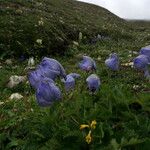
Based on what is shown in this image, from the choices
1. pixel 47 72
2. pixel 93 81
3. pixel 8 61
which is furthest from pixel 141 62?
pixel 8 61

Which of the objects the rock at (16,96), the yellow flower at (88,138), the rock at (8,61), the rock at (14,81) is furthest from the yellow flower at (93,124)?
the rock at (8,61)

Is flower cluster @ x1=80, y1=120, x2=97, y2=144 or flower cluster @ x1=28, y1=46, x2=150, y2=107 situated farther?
flower cluster @ x1=28, y1=46, x2=150, y2=107

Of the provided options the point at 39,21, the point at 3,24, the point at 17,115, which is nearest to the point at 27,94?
the point at 17,115

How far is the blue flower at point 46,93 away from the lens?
5801 millimetres

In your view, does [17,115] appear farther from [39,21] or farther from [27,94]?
[39,21]

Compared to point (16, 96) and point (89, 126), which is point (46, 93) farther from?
point (16, 96)

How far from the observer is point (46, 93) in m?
5.81

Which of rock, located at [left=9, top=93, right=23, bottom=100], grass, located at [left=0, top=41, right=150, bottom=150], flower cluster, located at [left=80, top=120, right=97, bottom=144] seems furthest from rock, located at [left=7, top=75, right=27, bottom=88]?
flower cluster, located at [left=80, top=120, right=97, bottom=144]

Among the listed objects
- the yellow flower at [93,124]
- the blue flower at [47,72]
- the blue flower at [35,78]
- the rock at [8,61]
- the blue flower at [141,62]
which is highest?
the blue flower at [141,62]

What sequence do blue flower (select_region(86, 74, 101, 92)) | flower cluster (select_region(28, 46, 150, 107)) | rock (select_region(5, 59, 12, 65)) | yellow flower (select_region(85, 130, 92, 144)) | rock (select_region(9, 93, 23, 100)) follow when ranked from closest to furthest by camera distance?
yellow flower (select_region(85, 130, 92, 144))
flower cluster (select_region(28, 46, 150, 107))
blue flower (select_region(86, 74, 101, 92))
rock (select_region(9, 93, 23, 100))
rock (select_region(5, 59, 12, 65))

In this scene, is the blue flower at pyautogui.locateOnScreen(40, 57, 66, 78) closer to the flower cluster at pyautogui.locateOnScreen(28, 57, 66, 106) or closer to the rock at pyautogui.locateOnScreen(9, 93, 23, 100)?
the flower cluster at pyautogui.locateOnScreen(28, 57, 66, 106)

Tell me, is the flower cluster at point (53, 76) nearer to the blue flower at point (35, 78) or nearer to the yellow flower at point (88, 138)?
the blue flower at point (35, 78)

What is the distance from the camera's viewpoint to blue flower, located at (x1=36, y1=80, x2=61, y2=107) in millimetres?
5801

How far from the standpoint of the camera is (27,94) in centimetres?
1231
